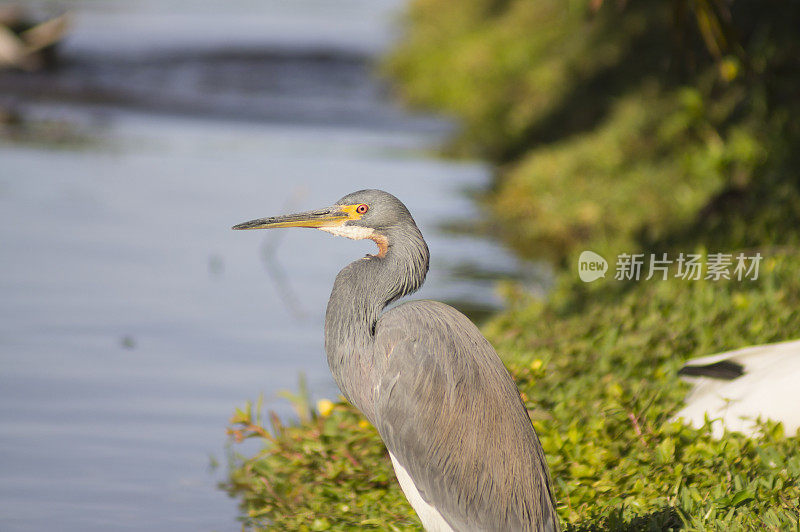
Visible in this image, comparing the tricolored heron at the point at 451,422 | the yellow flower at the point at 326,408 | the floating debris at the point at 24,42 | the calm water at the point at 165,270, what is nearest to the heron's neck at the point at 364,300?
the tricolored heron at the point at 451,422

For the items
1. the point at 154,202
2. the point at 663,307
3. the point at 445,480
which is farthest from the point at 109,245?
the point at 445,480

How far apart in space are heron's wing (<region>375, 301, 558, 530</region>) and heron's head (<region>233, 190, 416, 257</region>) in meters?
0.36

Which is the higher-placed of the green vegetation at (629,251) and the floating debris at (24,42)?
the floating debris at (24,42)

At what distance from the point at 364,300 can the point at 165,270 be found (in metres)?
4.70

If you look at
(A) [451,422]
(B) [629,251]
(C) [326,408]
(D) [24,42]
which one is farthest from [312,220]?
(D) [24,42]

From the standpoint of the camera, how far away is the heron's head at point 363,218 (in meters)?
3.54

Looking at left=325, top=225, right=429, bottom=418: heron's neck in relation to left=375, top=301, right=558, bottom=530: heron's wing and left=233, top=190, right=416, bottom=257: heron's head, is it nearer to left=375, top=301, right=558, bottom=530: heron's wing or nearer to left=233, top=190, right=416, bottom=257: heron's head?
left=233, top=190, right=416, bottom=257: heron's head

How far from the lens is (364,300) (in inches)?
138

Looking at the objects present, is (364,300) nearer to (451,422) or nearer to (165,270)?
(451,422)

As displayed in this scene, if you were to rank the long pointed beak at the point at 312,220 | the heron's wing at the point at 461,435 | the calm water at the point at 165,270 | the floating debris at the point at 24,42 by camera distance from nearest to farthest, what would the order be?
the heron's wing at the point at 461,435, the long pointed beak at the point at 312,220, the calm water at the point at 165,270, the floating debris at the point at 24,42

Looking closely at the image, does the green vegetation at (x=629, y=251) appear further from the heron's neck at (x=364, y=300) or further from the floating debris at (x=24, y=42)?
the floating debris at (x=24, y=42)

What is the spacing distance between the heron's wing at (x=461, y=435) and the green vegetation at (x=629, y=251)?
523 mm

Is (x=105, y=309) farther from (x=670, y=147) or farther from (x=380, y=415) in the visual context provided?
(x=670, y=147)

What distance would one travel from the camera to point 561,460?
420 cm
